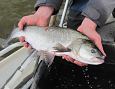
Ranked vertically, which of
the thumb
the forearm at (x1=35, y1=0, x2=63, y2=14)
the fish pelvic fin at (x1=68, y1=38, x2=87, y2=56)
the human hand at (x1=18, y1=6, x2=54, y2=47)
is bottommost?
the thumb

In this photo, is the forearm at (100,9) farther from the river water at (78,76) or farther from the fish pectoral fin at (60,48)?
the river water at (78,76)

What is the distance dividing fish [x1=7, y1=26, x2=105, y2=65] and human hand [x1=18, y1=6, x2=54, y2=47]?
0.22 ft

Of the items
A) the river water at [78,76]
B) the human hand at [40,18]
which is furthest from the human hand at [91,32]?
the river water at [78,76]

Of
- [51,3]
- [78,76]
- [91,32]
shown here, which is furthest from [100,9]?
[78,76]

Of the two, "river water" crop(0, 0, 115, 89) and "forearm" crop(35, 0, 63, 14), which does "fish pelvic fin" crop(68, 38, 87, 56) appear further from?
"river water" crop(0, 0, 115, 89)

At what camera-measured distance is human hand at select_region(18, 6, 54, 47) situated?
2.70 m

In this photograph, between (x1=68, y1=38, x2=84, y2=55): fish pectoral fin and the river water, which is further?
the river water

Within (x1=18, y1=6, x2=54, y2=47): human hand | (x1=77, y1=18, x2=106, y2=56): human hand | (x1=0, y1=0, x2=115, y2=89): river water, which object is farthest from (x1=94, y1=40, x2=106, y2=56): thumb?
(x1=0, y1=0, x2=115, y2=89): river water

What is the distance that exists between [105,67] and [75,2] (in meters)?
0.51

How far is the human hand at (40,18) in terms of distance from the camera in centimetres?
270

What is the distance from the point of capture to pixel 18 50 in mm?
3127

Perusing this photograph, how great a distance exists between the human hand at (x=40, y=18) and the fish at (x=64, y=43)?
0.22 ft

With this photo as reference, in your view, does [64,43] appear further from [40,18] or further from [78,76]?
[78,76]

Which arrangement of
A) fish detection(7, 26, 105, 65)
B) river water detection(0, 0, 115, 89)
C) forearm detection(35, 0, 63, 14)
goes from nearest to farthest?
fish detection(7, 26, 105, 65) → forearm detection(35, 0, 63, 14) → river water detection(0, 0, 115, 89)
